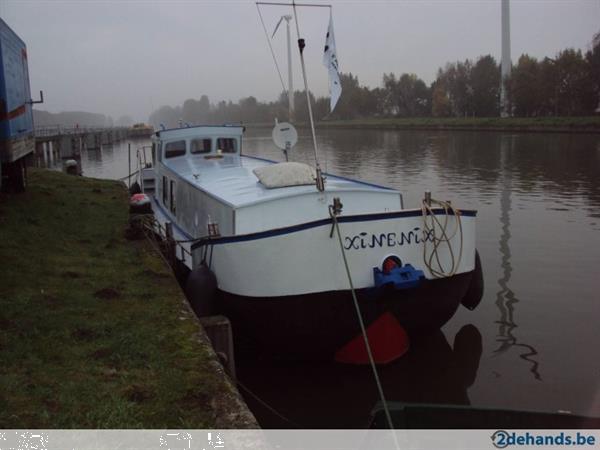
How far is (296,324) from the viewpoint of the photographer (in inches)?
326

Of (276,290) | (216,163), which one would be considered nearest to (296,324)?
(276,290)

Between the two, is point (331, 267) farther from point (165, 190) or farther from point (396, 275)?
point (165, 190)

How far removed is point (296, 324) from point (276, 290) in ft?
2.02

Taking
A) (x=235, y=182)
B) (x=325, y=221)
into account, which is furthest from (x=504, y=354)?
(x=235, y=182)

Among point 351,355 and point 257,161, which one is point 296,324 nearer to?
point 351,355

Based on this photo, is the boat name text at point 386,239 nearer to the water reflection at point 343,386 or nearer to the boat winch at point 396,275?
the boat winch at point 396,275

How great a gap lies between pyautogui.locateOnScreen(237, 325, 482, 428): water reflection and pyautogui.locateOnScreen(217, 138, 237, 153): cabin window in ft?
29.3

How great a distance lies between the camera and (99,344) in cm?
675

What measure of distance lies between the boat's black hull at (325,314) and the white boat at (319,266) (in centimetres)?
2

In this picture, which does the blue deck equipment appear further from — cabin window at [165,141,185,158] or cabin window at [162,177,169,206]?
cabin window at [165,141,185,158]

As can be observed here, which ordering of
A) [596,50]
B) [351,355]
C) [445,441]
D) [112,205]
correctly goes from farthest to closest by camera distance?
[596,50] < [112,205] < [351,355] < [445,441]

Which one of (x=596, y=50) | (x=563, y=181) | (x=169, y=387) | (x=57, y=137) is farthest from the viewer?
(x=596, y=50)

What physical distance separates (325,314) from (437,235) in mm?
2145

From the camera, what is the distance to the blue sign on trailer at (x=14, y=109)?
43.7 ft
